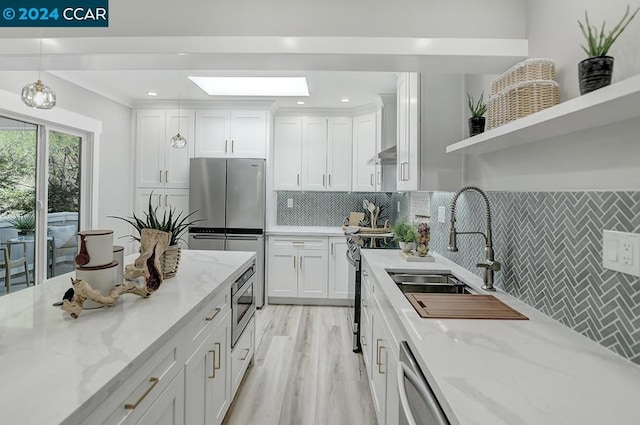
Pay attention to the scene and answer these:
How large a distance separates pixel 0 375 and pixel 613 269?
Answer: 5.55 ft

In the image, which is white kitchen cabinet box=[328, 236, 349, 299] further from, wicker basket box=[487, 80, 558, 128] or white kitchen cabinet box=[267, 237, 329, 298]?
wicker basket box=[487, 80, 558, 128]

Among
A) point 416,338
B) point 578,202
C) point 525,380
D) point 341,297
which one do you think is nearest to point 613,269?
point 578,202

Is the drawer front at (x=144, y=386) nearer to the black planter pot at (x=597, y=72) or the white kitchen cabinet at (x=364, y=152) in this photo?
the black planter pot at (x=597, y=72)

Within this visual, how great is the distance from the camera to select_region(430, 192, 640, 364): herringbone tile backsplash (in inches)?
38.0

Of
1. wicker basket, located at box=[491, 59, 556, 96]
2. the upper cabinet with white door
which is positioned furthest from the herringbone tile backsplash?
the upper cabinet with white door

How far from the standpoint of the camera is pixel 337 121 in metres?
4.36

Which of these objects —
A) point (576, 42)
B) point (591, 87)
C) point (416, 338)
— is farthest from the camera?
point (576, 42)

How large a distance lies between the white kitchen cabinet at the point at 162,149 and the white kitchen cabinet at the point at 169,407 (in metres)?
3.30

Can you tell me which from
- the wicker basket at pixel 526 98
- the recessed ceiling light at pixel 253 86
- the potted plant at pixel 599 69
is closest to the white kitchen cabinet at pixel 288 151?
the recessed ceiling light at pixel 253 86

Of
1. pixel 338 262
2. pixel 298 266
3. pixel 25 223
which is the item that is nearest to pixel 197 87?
pixel 25 223

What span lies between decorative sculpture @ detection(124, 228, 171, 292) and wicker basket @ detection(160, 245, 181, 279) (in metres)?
0.07

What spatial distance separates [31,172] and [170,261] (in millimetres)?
2296

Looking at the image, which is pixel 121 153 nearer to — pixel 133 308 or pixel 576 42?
pixel 133 308

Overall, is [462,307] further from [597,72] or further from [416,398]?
[597,72]
